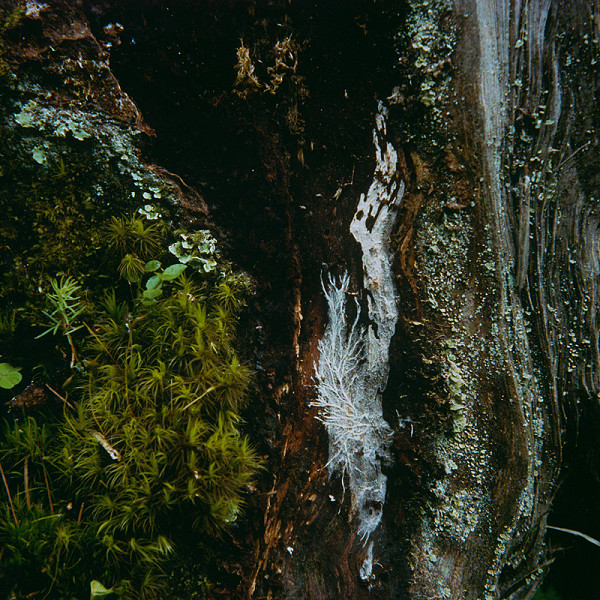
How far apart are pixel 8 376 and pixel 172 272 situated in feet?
3.66

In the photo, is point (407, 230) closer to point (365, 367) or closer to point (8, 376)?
point (365, 367)

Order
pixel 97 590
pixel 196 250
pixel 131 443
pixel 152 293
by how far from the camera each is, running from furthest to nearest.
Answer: pixel 196 250
pixel 152 293
pixel 131 443
pixel 97 590

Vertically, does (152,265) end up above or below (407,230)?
below

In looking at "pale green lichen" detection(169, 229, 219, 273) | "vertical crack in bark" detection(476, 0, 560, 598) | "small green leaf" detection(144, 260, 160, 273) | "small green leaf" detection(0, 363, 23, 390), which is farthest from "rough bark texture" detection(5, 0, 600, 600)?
"small green leaf" detection(0, 363, 23, 390)

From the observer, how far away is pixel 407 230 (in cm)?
206

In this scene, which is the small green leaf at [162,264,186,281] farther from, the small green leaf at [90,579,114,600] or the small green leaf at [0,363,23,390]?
the small green leaf at [90,579,114,600]

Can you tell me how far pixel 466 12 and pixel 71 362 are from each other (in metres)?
2.92

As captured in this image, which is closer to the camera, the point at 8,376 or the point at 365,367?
the point at 8,376

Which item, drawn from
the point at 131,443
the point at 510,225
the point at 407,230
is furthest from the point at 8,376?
the point at 510,225

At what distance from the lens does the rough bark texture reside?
6.19 feet

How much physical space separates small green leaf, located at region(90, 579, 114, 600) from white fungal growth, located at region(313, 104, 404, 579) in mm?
1333

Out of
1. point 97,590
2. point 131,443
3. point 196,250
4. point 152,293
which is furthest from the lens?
point 196,250

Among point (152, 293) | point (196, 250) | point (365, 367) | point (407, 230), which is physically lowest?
point (365, 367)

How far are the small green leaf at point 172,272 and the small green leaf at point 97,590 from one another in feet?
5.33
